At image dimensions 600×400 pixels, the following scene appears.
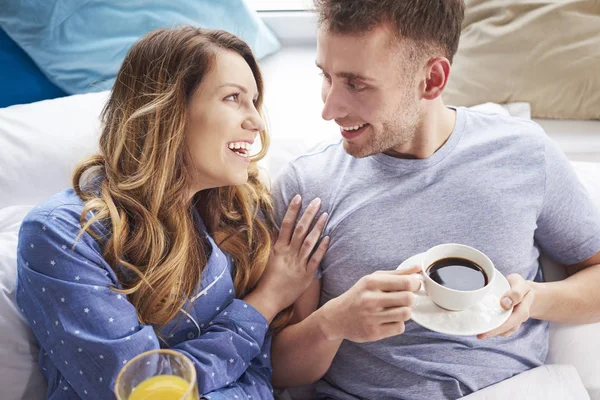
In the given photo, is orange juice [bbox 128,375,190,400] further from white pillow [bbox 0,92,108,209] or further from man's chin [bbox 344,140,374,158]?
white pillow [bbox 0,92,108,209]

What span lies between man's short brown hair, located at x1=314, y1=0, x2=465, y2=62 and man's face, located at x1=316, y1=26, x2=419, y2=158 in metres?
0.02

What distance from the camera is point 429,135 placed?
1342 millimetres

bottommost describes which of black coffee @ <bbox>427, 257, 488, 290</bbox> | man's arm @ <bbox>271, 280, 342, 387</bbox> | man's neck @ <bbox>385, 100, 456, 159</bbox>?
man's arm @ <bbox>271, 280, 342, 387</bbox>

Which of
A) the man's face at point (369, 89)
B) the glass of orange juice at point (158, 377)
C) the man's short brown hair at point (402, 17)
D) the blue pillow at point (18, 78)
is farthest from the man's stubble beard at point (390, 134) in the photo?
the blue pillow at point (18, 78)

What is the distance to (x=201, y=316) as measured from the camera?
4.14 ft

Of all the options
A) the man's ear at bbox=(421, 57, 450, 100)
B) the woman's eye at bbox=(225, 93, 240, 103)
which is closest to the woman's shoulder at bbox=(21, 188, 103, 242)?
the woman's eye at bbox=(225, 93, 240, 103)

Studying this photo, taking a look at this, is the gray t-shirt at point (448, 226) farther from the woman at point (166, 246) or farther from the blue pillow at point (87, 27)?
the blue pillow at point (87, 27)

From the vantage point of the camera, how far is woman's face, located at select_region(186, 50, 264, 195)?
1229 mm

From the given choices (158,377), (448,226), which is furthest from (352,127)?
(158,377)

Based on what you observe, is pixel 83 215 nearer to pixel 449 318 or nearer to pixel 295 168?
pixel 295 168

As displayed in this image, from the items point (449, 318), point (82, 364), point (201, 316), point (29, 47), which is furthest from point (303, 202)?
point (29, 47)

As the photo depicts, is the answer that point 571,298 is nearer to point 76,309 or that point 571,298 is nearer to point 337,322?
point 337,322

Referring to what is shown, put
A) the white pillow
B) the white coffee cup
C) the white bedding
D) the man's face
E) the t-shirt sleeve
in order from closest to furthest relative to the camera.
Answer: the white coffee cup < the man's face < the t-shirt sleeve < the white pillow < the white bedding

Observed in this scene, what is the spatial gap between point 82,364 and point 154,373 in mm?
362
